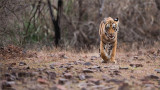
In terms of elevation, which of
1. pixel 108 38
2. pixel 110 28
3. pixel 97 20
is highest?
pixel 97 20

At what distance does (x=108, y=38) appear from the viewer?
27.0 feet

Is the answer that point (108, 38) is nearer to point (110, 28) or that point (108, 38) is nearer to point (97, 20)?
point (110, 28)

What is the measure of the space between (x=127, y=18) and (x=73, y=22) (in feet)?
12.2

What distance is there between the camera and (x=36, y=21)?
1764 centimetres

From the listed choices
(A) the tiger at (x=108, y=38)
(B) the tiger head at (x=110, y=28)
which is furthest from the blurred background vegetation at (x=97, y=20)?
(B) the tiger head at (x=110, y=28)

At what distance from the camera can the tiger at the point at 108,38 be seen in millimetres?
8086

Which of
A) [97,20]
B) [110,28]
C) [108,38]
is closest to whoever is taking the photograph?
[110,28]

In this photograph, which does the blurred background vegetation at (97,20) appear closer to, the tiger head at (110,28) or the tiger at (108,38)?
the tiger at (108,38)

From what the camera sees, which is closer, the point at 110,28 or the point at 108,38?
the point at 110,28

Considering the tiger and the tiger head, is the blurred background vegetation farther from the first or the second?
the tiger head

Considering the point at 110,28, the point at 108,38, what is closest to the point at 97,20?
the point at 108,38

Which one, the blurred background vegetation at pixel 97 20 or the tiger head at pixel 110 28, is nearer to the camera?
the tiger head at pixel 110 28

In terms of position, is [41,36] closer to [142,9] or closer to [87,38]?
[87,38]

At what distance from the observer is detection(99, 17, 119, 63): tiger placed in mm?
8086
